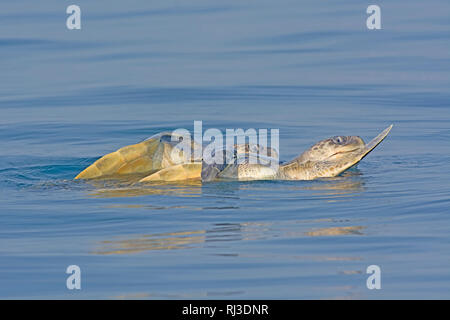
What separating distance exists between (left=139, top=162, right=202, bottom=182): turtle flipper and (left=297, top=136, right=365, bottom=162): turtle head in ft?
3.49

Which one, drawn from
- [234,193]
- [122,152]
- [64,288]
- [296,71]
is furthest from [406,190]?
[296,71]

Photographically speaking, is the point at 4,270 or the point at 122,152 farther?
the point at 122,152

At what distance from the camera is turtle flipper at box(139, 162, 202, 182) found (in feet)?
28.5

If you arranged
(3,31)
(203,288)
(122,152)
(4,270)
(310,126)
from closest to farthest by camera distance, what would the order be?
(203,288)
(4,270)
(122,152)
(310,126)
(3,31)

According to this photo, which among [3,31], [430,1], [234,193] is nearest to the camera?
[234,193]

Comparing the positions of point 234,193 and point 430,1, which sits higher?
point 430,1

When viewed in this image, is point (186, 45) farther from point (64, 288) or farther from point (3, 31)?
point (64, 288)

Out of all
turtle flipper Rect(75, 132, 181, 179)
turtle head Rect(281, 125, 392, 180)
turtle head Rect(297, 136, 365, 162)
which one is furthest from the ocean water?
turtle flipper Rect(75, 132, 181, 179)

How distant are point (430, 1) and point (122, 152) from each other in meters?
13.4

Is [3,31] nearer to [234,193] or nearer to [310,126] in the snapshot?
[310,126]

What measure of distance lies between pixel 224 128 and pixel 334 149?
290cm

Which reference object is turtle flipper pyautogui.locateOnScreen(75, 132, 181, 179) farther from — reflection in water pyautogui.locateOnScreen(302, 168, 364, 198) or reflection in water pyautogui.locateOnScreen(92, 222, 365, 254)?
reflection in water pyautogui.locateOnScreen(92, 222, 365, 254)
